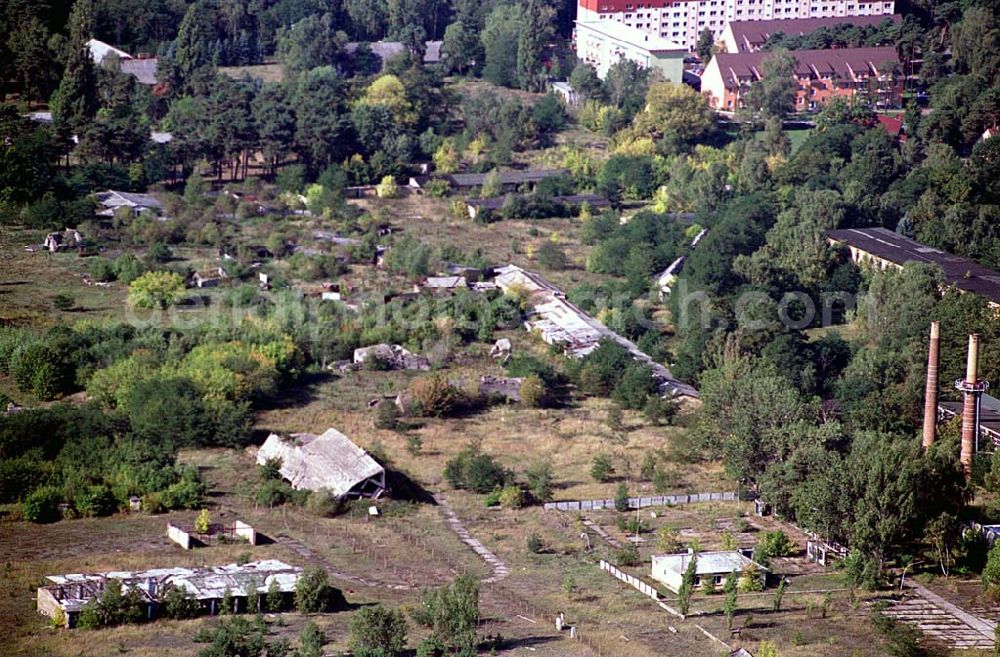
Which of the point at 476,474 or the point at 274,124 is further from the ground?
the point at 274,124

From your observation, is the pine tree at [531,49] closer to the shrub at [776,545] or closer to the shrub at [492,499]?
the shrub at [492,499]

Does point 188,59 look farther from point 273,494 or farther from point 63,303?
point 273,494

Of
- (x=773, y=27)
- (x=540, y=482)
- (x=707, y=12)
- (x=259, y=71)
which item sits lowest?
(x=540, y=482)

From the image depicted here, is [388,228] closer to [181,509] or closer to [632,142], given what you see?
[632,142]

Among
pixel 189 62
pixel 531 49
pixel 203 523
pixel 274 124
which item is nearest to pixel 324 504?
pixel 203 523

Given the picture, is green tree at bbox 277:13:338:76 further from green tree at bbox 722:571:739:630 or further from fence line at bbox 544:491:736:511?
green tree at bbox 722:571:739:630

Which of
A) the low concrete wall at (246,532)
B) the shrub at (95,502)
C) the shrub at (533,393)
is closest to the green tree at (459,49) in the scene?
the shrub at (533,393)

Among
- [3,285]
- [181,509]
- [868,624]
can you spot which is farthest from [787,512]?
[3,285]
